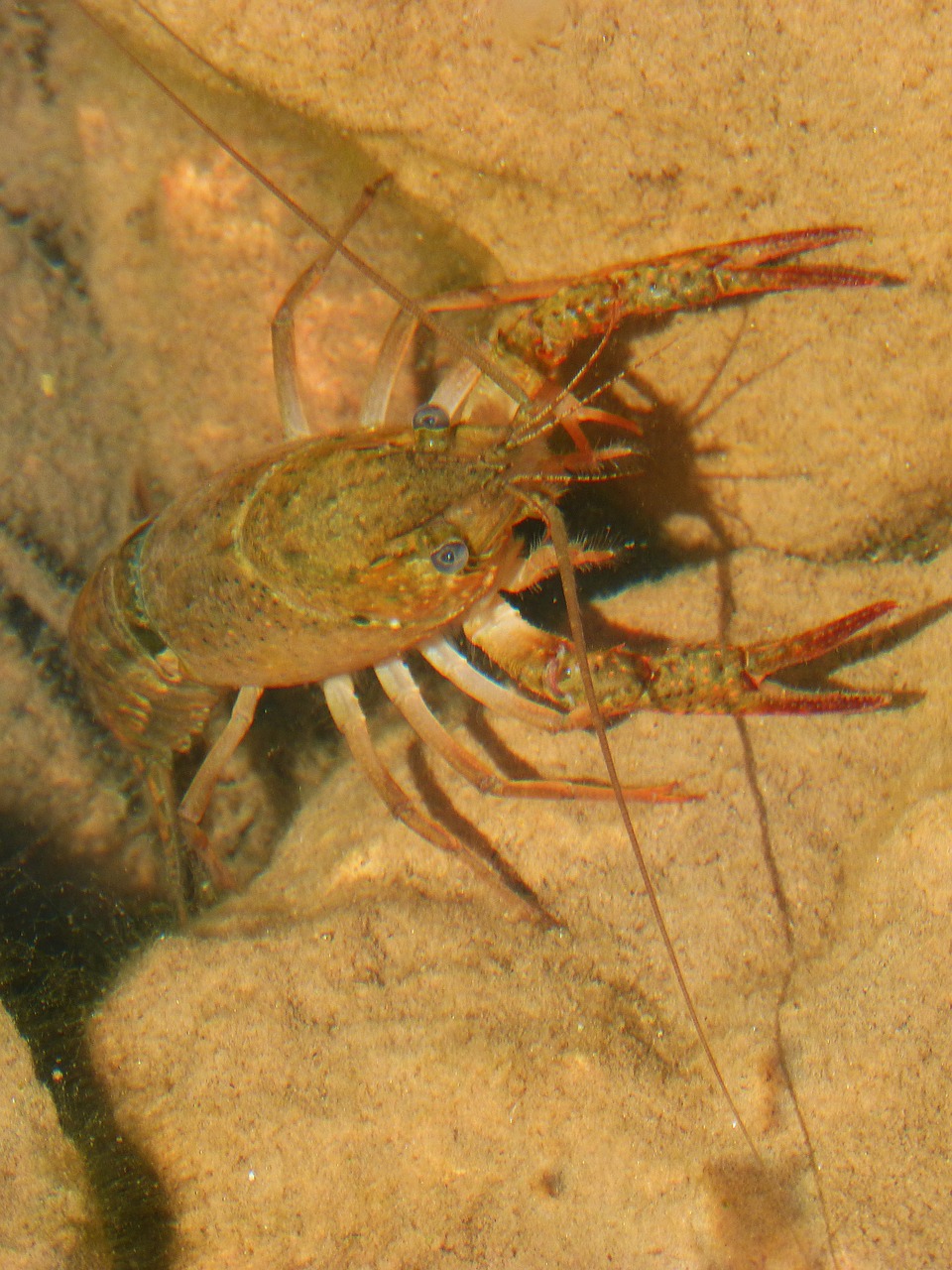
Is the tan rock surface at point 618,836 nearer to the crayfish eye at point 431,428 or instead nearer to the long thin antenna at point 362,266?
the long thin antenna at point 362,266

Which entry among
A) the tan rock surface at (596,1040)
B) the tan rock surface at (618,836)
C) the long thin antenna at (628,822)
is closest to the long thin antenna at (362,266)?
the tan rock surface at (618,836)

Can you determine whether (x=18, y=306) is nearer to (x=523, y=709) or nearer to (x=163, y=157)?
(x=163, y=157)

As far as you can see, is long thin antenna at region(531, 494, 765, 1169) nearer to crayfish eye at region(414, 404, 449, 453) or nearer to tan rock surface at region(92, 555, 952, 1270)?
tan rock surface at region(92, 555, 952, 1270)

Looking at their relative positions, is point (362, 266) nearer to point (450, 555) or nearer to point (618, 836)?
point (450, 555)

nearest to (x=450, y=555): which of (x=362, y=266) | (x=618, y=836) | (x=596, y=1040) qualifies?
(x=362, y=266)

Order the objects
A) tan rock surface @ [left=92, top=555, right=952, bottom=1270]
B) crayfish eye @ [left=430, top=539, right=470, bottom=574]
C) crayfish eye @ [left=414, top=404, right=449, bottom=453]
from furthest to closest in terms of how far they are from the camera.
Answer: crayfish eye @ [left=414, top=404, right=449, bottom=453] → crayfish eye @ [left=430, top=539, right=470, bottom=574] → tan rock surface @ [left=92, top=555, right=952, bottom=1270]

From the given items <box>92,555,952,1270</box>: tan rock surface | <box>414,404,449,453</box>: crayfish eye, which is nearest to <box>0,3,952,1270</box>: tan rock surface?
<box>92,555,952,1270</box>: tan rock surface
